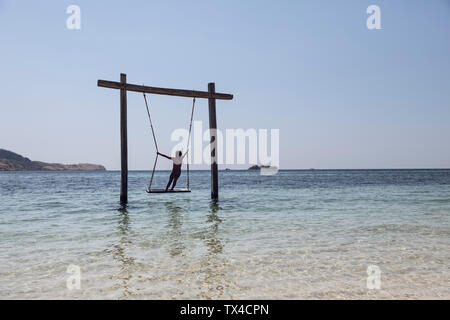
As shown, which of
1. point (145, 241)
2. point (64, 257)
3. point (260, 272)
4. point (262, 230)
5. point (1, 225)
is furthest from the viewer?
point (1, 225)

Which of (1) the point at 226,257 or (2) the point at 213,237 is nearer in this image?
(1) the point at 226,257

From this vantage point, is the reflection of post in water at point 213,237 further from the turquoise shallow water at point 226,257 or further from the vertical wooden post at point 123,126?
the vertical wooden post at point 123,126

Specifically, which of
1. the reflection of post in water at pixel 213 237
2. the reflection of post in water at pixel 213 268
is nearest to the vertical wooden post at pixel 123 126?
the reflection of post in water at pixel 213 237

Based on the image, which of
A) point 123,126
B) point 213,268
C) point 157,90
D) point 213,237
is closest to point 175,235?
point 213,237

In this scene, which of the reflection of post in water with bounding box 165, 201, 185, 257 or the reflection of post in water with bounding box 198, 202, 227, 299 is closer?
the reflection of post in water with bounding box 198, 202, 227, 299

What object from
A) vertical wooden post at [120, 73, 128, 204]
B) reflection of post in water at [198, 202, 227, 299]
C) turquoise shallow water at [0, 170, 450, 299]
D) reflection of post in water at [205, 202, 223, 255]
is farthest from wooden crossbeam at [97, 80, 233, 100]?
reflection of post in water at [198, 202, 227, 299]

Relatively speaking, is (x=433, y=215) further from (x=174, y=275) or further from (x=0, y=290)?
(x=0, y=290)

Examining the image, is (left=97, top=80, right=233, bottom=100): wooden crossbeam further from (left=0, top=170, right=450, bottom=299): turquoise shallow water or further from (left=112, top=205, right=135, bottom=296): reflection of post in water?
(left=112, top=205, right=135, bottom=296): reflection of post in water

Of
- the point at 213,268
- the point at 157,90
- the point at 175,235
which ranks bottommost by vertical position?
the point at 175,235

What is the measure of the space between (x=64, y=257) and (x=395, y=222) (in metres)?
9.08

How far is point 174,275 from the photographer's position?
4.97 metres

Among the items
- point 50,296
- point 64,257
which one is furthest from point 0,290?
point 64,257

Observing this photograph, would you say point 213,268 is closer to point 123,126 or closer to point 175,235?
point 175,235

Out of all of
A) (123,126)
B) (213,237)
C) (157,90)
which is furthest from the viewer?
(123,126)
